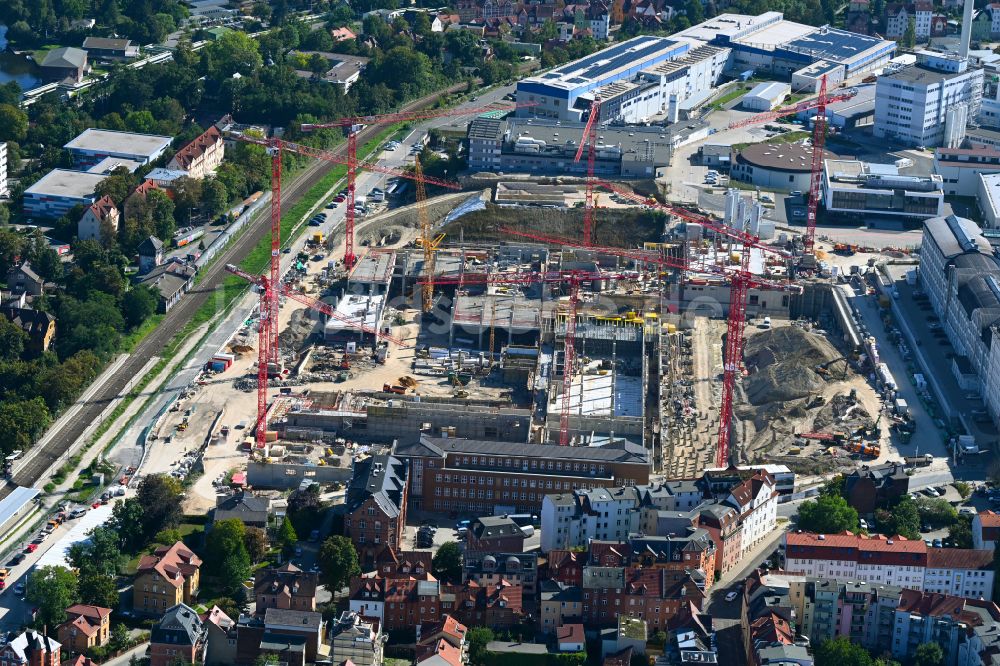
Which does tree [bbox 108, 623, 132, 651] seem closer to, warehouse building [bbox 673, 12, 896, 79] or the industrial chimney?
warehouse building [bbox 673, 12, 896, 79]

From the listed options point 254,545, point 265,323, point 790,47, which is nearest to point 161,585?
point 254,545

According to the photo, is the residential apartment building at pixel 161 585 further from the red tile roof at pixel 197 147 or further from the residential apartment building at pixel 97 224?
the red tile roof at pixel 197 147

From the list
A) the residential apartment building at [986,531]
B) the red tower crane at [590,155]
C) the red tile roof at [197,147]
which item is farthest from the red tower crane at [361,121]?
the residential apartment building at [986,531]

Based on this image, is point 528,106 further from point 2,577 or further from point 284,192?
point 2,577

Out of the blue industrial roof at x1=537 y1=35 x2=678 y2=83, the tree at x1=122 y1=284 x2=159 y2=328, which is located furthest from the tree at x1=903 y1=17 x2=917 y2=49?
the tree at x1=122 y1=284 x2=159 y2=328

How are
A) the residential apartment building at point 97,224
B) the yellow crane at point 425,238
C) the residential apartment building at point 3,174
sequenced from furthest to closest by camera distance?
the residential apartment building at point 3,174, the residential apartment building at point 97,224, the yellow crane at point 425,238

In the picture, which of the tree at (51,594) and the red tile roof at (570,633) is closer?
the red tile roof at (570,633)
